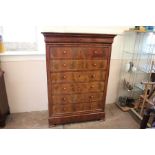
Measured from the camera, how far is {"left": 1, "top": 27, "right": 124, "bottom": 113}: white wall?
207 cm

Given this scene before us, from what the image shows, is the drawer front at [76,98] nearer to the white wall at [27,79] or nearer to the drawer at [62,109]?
the drawer at [62,109]

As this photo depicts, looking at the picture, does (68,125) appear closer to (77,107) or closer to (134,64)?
(77,107)

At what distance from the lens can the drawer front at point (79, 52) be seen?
1.65m

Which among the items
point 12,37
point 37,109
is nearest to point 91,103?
point 37,109

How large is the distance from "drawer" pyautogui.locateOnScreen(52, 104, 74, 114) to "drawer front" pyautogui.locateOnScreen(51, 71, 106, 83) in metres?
0.37

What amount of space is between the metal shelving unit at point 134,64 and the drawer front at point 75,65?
0.81 meters

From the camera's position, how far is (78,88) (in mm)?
1896

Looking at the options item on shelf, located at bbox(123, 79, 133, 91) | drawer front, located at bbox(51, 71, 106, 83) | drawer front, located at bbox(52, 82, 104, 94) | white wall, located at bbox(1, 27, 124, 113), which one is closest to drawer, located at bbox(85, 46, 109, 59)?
drawer front, located at bbox(51, 71, 106, 83)

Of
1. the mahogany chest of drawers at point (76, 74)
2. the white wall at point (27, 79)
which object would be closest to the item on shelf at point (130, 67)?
the white wall at point (27, 79)

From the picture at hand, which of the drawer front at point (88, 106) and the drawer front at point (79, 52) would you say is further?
the drawer front at point (88, 106)
